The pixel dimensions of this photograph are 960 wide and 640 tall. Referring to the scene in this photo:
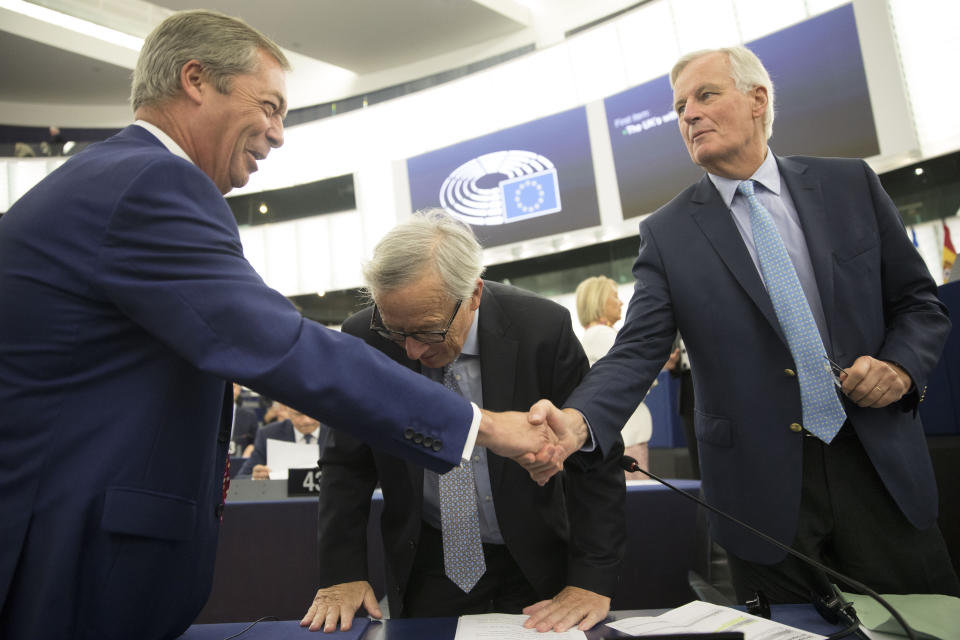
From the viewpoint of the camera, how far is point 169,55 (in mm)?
1323

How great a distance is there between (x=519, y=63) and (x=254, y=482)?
725 cm

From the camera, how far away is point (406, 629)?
1225 millimetres

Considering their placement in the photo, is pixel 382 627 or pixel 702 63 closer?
pixel 382 627

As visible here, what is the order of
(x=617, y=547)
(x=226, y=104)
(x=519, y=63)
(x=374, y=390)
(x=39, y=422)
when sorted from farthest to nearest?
(x=519, y=63)
(x=617, y=547)
(x=226, y=104)
(x=374, y=390)
(x=39, y=422)

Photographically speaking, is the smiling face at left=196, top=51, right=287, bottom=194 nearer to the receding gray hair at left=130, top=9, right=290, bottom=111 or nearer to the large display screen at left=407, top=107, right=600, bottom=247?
the receding gray hair at left=130, top=9, right=290, bottom=111

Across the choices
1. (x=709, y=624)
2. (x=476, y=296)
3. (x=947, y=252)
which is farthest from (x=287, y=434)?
(x=947, y=252)

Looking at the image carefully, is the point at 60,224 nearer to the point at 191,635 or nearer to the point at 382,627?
the point at 191,635

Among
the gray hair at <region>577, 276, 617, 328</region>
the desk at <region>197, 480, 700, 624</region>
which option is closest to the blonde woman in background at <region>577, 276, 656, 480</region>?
the gray hair at <region>577, 276, 617, 328</region>

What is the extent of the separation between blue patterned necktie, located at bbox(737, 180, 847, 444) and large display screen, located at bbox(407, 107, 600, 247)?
643 centimetres

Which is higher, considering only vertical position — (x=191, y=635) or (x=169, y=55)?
(x=169, y=55)

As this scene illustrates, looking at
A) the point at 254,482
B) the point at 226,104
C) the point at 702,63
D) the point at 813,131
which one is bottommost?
the point at 254,482

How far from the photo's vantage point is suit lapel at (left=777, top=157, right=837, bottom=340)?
1479 mm

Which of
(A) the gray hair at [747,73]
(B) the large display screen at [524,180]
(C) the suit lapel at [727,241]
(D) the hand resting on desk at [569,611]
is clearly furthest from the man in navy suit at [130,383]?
(B) the large display screen at [524,180]

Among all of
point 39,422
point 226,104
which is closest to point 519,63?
point 226,104
